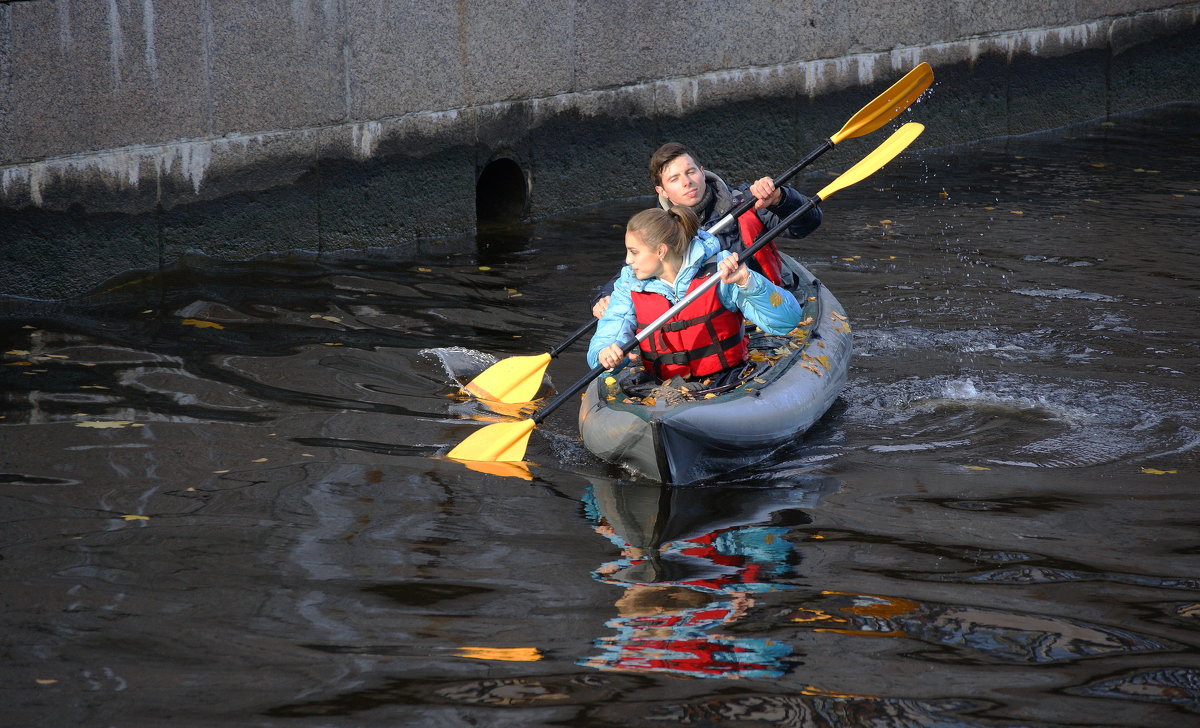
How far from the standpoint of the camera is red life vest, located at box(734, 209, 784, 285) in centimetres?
622

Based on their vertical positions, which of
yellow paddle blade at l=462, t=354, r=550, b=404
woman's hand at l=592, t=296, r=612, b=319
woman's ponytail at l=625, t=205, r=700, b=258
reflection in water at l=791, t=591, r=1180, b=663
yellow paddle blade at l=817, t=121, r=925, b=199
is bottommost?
reflection in water at l=791, t=591, r=1180, b=663

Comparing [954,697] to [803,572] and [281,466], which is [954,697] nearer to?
[803,572]

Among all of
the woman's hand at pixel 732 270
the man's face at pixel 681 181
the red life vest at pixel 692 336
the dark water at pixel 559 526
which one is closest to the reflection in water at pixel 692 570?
the dark water at pixel 559 526

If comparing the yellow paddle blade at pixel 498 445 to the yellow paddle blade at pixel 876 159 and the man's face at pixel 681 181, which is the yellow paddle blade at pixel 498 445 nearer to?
the man's face at pixel 681 181

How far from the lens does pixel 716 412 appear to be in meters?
4.75

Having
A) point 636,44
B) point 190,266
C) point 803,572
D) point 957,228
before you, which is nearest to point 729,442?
point 803,572

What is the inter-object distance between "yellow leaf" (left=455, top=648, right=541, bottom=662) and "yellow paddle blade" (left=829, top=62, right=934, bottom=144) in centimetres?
450

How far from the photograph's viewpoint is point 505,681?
3.10 m

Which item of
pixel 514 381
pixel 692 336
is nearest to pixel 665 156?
pixel 692 336

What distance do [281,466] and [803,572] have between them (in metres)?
2.11

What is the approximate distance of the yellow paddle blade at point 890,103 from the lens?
7.03 m

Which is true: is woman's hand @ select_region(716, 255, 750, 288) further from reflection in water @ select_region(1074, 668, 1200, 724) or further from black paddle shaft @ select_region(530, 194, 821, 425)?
reflection in water @ select_region(1074, 668, 1200, 724)

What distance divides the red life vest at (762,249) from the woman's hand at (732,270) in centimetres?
123

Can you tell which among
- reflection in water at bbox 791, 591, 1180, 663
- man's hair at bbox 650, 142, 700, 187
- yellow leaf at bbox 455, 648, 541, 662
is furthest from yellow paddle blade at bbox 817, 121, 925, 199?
yellow leaf at bbox 455, 648, 541, 662
